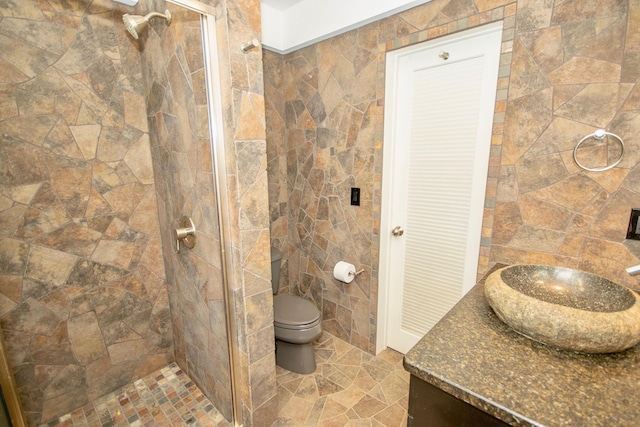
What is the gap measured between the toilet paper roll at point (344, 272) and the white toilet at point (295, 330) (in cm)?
28

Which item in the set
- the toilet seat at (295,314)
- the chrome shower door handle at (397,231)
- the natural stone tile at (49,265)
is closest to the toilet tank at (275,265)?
the toilet seat at (295,314)

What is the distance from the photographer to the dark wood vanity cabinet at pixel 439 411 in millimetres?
724

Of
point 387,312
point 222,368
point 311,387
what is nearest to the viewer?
point 222,368

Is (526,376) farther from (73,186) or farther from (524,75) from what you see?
(73,186)

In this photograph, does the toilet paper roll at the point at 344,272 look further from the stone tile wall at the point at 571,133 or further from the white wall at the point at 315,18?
the white wall at the point at 315,18

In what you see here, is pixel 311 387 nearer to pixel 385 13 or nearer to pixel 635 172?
pixel 635 172

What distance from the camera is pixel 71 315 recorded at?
5.67 feet

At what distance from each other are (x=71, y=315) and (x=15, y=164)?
88 cm

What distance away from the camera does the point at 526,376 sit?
2.46 ft

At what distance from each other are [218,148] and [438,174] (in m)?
1.30

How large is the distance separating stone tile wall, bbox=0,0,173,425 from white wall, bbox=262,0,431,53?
103cm

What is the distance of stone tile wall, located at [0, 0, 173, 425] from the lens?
1.50 m

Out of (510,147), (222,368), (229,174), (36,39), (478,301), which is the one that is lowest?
(222,368)

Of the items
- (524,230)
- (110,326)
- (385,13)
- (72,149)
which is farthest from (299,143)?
(110,326)
